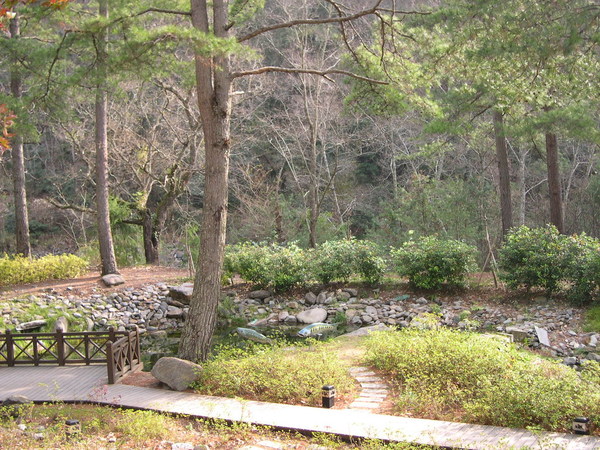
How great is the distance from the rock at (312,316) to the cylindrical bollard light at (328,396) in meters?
6.12

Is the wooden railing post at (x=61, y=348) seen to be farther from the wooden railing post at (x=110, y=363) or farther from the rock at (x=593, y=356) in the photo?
the rock at (x=593, y=356)

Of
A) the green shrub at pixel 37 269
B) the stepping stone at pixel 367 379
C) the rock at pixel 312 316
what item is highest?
the green shrub at pixel 37 269

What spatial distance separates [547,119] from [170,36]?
7437 mm

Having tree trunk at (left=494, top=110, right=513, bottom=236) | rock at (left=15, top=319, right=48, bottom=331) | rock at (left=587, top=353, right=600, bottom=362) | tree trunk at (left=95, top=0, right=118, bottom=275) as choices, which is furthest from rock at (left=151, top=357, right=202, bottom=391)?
tree trunk at (left=494, top=110, right=513, bottom=236)

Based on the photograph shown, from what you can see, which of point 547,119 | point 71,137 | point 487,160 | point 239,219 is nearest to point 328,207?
point 239,219

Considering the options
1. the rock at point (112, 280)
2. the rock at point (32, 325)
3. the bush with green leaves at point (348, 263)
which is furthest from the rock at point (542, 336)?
the rock at point (112, 280)

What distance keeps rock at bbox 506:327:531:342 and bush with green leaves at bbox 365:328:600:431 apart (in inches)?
76.1

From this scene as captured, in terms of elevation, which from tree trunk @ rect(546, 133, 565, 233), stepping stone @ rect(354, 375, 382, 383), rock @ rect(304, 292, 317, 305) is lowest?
rock @ rect(304, 292, 317, 305)

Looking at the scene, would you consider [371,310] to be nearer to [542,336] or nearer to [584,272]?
[542,336]

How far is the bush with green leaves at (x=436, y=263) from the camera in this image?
482 inches

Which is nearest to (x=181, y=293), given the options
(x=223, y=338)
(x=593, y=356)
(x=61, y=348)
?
(x=223, y=338)

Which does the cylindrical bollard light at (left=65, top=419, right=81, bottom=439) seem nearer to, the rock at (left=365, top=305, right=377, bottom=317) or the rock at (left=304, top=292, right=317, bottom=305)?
the rock at (left=365, top=305, right=377, bottom=317)

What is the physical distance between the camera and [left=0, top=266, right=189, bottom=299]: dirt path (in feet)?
42.0

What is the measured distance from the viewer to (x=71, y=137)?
16.0 m
